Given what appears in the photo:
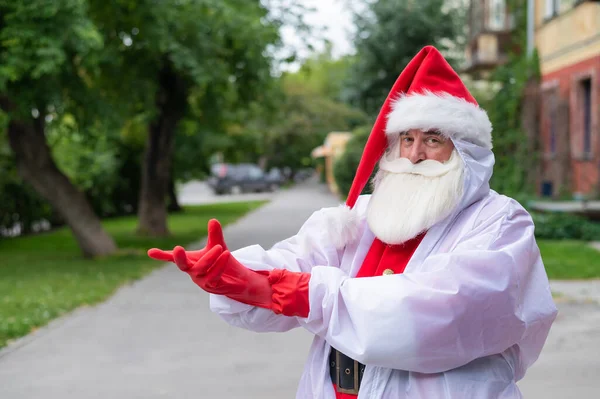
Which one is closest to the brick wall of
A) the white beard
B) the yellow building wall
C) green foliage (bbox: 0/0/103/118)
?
the yellow building wall

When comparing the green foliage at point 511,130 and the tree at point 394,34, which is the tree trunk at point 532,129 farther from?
the tree at point 394,34

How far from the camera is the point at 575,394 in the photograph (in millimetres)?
5137

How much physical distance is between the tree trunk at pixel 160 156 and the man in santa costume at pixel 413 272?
14.3 m

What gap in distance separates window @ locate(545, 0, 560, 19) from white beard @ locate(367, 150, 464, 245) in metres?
16.6

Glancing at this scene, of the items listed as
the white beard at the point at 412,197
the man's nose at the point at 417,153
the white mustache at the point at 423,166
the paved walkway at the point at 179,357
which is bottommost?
the paved walkway at the point at 179,357

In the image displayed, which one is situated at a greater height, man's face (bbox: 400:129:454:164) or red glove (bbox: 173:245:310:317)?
man's face (bbox: 400:129:454:164)

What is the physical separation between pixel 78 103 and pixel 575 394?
341 inches

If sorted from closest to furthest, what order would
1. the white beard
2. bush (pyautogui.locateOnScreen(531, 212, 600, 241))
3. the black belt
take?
1. the white beard
2. the black belt
3. bush (pyautogui.locateOnScreen(531, 212, 600, 241))

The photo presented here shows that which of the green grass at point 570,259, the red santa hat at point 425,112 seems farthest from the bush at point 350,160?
the red santa hat at point 425,112

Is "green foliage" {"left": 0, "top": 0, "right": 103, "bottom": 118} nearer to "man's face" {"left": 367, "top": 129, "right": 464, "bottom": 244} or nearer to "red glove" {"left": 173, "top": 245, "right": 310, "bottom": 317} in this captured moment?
"man's face" {"left": 367, "top": 129, "right": 464, "bottom": 244}

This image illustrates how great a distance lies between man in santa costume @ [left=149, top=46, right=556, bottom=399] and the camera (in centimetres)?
214

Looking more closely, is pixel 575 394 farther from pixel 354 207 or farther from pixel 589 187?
pixel 589 187

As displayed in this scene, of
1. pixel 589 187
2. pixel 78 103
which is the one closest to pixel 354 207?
pixel 78 103

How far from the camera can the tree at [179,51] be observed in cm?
1149
